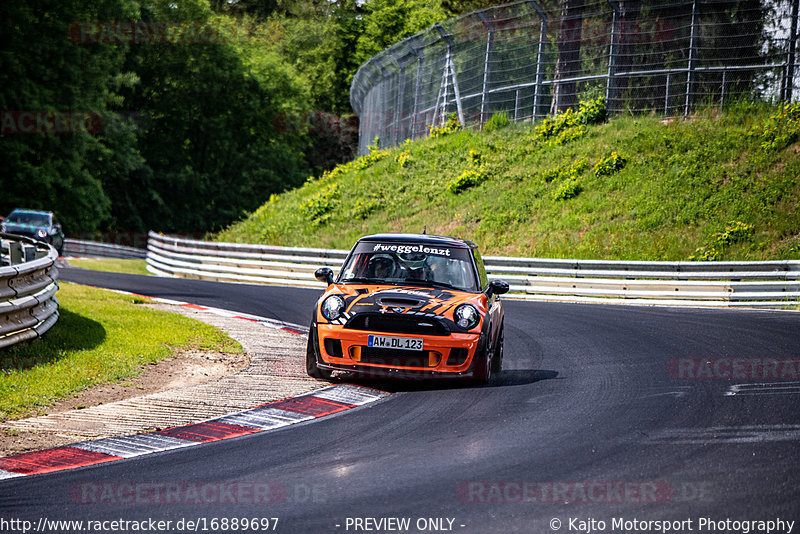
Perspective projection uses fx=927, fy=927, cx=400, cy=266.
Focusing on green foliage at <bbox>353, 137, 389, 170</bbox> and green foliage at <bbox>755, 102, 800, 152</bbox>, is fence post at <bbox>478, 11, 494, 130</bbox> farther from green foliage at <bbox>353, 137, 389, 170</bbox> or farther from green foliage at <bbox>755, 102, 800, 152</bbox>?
green foliage at <bbox>755, 102, 800, 152</bbox>

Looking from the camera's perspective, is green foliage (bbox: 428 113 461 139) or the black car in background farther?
green foliage (bbox: 428 113 461 139)

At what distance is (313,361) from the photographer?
30.5 ft

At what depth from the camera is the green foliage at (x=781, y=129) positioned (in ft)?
85.9

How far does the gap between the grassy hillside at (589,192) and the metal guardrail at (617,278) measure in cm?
319

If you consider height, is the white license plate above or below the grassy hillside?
below

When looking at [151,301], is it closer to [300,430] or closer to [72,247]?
[300,430]

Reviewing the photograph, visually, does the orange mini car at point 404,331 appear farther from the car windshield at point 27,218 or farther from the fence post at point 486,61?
the car windshield at point 27,218

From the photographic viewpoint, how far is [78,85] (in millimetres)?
44469

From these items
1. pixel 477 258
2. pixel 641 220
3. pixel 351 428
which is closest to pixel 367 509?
pixel 351 428

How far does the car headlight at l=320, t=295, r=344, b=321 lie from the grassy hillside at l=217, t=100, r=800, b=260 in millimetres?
16365

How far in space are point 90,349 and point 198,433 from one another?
3.93m

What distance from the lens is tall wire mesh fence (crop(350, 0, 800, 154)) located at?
84.3 feet
